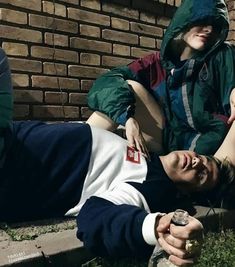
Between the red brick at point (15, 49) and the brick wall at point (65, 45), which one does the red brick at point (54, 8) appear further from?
the red brick at point (15, 49)

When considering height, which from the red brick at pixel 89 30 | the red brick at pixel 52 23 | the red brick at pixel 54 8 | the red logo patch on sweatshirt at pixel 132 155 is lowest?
the red logo patch on sweatshirt at pixel 132 155

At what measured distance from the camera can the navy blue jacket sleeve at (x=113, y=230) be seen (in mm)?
1759

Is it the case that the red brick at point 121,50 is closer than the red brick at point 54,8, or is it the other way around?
the red brick at point 54,8

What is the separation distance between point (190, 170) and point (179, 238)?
107cm

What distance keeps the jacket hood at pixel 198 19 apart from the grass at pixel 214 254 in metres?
1.19

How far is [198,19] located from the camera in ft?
10.3

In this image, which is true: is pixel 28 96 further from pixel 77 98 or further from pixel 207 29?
pixel 207 29

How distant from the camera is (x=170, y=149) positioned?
3.07 meters

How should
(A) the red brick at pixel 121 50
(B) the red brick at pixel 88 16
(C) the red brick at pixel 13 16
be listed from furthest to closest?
(A) the red brick at pixel 121 50
(B) the red brick at pixel 88 16
(C) the red brick at pixel 13 16

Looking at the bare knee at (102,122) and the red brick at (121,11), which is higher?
the red brick at (121,11)

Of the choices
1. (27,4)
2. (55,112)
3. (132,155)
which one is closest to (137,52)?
(55,112)

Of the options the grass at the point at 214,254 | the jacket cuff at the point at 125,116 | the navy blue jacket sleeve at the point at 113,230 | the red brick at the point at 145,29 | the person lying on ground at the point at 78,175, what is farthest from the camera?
the red brick at the point at 145,29

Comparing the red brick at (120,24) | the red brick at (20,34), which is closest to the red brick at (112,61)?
the red brick at (120,24)

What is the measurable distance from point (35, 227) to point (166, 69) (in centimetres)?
149
